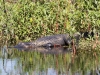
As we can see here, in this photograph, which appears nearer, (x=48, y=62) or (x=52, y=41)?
(x=48, y=62)

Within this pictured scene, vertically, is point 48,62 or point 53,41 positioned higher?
point 53,41

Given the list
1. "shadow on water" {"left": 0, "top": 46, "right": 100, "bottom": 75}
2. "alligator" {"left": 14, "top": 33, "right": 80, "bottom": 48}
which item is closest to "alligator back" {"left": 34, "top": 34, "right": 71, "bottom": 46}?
"alligator" {"left": 14, "top": 33, "right": 80, "bottom": 48}

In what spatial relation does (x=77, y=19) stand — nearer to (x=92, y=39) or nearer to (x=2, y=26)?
(x=92, y=39)

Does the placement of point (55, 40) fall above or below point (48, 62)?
above

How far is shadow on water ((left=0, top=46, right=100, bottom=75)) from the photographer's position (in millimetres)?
8344

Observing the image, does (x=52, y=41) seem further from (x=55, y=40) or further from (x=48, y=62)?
(x=48, y=62)

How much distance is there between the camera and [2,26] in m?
13.5

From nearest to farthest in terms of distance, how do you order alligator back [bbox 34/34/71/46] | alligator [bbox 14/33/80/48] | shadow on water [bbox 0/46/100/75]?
1. shadow on water [bbox 0/46/100/75]
2. alligator [bbox 14/33/80/48]
3. alligator back [bbox 34/34/71/46]

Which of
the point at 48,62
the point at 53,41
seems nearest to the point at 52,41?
the point at 53,41

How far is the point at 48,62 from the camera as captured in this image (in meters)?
9.52

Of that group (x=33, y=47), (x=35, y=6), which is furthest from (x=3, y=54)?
(x=35, y=6)

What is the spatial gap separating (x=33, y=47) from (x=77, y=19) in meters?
1.72

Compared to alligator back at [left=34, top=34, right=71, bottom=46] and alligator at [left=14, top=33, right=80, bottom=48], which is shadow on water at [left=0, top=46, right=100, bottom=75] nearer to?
alligator at [left=14, top=33, right=80, bottom=48]

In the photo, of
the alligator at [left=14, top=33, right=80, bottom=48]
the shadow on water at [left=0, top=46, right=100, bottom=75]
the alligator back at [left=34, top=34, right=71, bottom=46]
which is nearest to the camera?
the shadow on water at [left=0, top=46, right=100, bottom=75]
